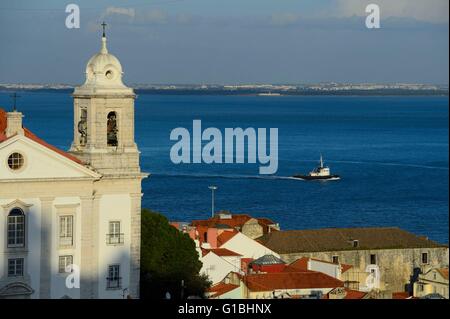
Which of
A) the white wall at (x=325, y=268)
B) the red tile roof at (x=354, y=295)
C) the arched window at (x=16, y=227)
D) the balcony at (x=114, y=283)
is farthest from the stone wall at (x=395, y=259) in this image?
the arched window at (x=16, y=227)

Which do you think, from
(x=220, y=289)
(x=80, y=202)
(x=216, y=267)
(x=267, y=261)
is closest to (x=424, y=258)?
(x=267, y=261)

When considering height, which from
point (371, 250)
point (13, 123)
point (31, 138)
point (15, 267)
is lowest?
point (15, 267)

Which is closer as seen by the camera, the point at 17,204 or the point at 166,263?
the point at 17,204

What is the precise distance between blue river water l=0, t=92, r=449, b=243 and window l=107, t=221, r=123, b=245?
97.4 ft

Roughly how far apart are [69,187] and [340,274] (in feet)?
47.4

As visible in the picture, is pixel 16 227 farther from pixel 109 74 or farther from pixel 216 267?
pixel 216 267

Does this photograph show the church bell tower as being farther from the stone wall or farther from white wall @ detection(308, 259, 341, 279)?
the stone wall

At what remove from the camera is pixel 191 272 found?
3272cm

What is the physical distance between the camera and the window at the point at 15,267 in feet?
92.3

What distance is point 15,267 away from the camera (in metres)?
28.2

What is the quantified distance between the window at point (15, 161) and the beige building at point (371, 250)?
18.0m

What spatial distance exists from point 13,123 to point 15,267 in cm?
249
